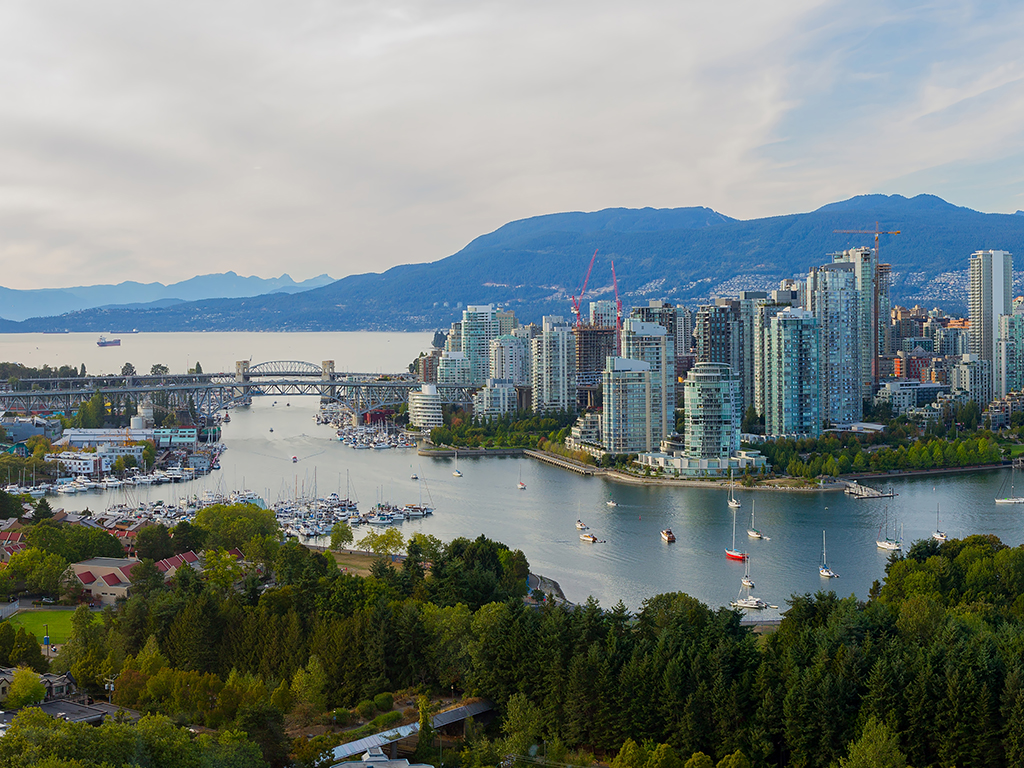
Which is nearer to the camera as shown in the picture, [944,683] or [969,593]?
[944,683]

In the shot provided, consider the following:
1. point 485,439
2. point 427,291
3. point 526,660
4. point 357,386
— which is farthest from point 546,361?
point 427,291

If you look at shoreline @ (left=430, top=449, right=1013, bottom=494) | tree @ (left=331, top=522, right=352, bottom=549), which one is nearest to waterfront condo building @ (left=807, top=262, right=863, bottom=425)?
shoreline @ (left=430, top=449, right=1013, bottom=494)

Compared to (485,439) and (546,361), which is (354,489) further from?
(546,361)

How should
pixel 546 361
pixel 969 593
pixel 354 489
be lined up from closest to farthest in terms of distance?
pixel 969 593 < pixel 354 489 < pixel 546 361

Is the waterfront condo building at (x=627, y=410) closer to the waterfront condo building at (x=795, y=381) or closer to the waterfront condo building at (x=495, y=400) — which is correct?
the waterfront condo building at (x=795, y=381)

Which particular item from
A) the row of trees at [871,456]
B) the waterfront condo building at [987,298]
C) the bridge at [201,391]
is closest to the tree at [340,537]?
the row of trees at [871,456]

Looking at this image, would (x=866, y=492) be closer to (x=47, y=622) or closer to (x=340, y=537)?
(x=340, y=537)

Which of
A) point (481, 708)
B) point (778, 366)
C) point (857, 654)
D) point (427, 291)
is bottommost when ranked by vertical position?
point (481, 708)
